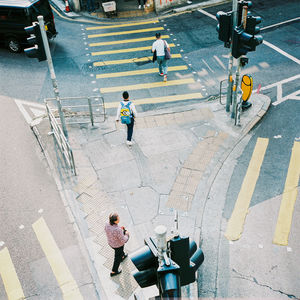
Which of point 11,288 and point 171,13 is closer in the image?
point 11,288

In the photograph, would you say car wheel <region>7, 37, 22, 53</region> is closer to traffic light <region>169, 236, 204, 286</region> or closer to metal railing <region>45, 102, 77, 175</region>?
metal railing <region>45, 102, 77, 175</region>

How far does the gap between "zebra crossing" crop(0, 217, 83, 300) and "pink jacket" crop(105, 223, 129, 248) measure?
4.21ft

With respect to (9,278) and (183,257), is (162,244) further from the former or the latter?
(9,278)

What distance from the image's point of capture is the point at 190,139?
40.5ft

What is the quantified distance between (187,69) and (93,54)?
429cm

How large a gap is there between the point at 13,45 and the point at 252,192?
1231 centimetres

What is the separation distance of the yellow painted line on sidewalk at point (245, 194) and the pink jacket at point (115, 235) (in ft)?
9.05

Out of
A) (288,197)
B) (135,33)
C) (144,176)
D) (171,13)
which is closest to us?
(288,197)

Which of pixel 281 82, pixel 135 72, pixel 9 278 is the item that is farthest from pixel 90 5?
pixel 9 278

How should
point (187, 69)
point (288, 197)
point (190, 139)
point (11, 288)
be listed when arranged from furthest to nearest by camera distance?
point (187, 69), point (190, 139), point (288, 197), point (11, 288)

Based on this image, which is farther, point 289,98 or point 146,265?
point 289,98

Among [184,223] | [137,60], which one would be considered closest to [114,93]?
[137,60]

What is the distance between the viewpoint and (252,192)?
34.4 ft

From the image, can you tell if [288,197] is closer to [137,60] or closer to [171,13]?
[137,60]
